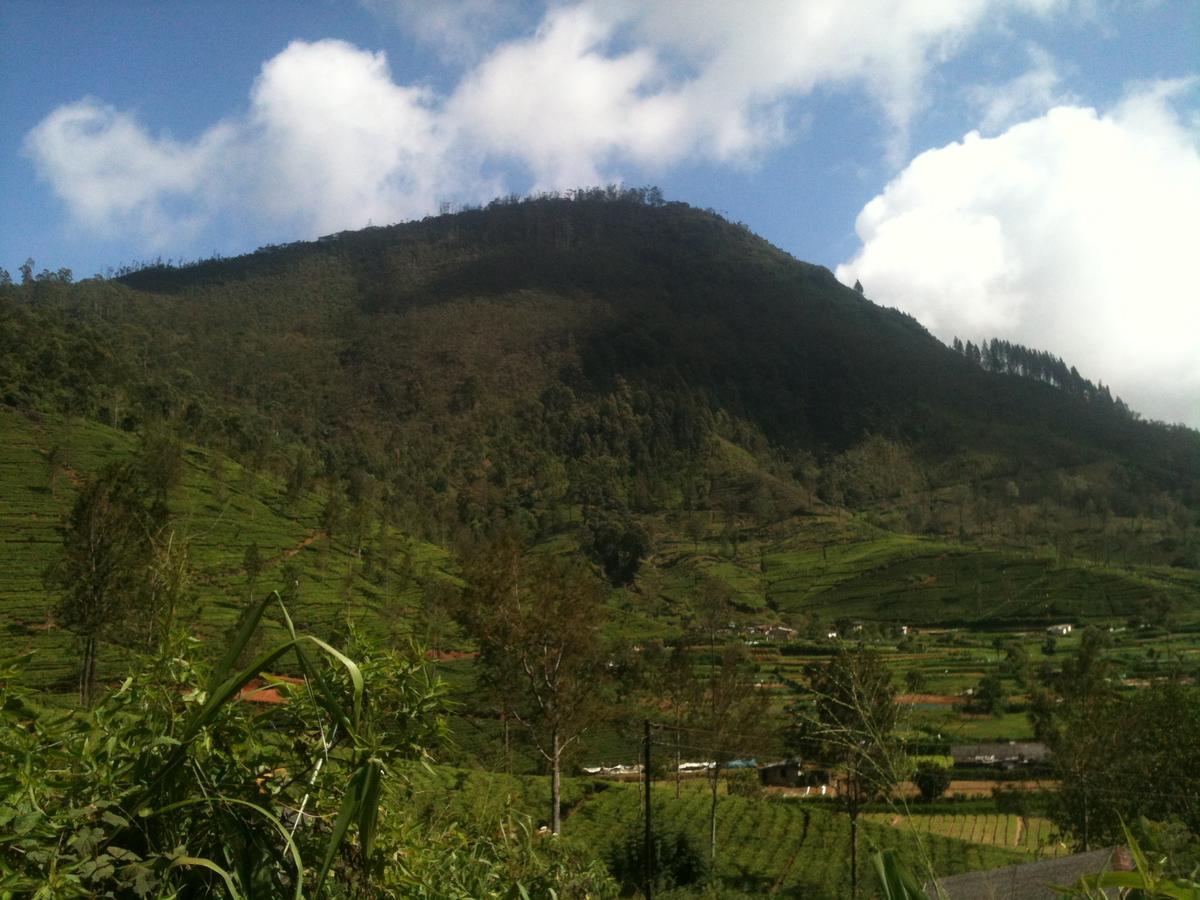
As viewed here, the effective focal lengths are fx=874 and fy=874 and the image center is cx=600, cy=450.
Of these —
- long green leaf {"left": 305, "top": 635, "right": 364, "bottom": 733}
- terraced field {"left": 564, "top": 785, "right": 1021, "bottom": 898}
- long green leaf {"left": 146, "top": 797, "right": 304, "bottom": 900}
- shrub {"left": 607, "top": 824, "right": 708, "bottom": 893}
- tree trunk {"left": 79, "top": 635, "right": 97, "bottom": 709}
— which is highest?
long green leaf {"left": 305, "top": 635, "right": 364, "bottom": 733}

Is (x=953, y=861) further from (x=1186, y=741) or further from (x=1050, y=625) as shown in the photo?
(x=1050, y=625)

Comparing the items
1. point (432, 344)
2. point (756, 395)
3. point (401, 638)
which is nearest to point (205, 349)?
point (432, 344)

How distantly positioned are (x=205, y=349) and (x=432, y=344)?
44.0 meters

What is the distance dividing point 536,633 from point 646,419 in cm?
13063

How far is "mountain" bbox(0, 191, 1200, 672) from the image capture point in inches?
3157

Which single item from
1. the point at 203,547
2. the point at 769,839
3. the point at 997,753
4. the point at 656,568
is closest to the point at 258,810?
the point at 203,547

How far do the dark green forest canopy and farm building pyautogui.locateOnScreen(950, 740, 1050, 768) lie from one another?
6056 centimetres

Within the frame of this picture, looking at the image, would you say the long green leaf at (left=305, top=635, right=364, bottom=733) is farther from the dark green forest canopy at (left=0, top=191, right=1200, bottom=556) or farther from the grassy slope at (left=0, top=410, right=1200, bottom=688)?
the dark green forest canopy at (left=0, top=191, right=1200, bottom=556)

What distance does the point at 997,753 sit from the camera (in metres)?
38.0

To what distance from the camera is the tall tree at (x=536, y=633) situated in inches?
830

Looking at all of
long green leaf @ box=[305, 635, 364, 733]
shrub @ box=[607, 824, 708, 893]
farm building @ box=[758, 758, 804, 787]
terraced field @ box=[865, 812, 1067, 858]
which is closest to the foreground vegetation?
long green leaf @ box=[305, 635, 364, 733]

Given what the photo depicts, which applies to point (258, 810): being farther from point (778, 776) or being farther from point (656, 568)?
point (656, 568)

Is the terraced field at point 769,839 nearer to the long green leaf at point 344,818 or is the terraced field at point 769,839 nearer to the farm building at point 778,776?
the farm building at point 778,776

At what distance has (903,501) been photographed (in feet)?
429
